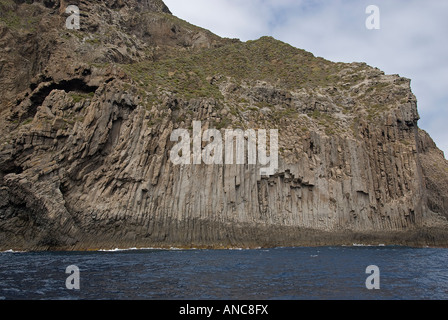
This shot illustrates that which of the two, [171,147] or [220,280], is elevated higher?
[171,147]

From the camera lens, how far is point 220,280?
64.0 ft

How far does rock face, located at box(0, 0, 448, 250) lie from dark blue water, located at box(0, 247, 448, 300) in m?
12.7

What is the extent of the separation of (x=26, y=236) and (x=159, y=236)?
46.8 feet

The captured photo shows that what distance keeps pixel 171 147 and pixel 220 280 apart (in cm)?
2743

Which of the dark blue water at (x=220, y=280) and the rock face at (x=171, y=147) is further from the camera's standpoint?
the rock face at (x=171, y=147)

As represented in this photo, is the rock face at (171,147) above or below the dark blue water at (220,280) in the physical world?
above

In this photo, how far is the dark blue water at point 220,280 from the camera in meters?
16.1

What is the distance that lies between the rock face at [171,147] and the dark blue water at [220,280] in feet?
41.7

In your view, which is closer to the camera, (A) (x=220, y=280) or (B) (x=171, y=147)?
(A) (x=220, y=280)

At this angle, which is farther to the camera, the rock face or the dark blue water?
the rock face

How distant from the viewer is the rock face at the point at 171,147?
3869 cm

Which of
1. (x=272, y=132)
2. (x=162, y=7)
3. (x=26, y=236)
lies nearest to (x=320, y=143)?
(x=272, y=132)

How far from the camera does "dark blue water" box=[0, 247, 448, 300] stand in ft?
52.7
